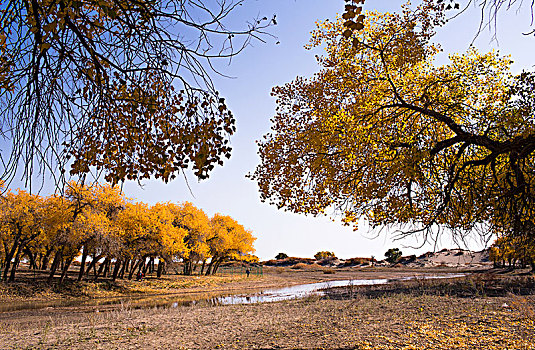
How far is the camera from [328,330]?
898 cm

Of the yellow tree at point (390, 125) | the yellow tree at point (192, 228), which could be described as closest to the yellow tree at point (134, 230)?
the yellow tree at point (192, 228)

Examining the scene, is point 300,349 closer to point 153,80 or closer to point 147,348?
point 147,348

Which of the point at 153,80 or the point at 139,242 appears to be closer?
the point at 153,80

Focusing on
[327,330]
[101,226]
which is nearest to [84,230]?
[101,226]

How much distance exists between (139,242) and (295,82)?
25.8 m

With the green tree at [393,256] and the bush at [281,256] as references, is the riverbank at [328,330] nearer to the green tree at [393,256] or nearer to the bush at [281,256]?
the green tree at [393,256]

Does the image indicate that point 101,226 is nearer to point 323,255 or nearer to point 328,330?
point 328,330

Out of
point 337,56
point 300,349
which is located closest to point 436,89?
point 337,56

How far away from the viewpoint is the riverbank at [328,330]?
7641 mm

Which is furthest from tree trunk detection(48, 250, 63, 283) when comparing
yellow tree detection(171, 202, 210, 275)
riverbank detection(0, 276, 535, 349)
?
yellow tree detection(171, 202, 210, 275)

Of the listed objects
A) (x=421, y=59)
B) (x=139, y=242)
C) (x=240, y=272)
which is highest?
(x=421, y=59)

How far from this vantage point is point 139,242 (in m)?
32.3

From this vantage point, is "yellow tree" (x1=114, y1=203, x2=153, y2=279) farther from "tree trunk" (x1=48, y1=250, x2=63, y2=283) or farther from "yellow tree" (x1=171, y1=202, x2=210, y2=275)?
"yellow tree" (x1=171, y1=202, x2=210, y2=275)

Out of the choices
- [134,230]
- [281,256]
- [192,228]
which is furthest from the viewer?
[281,256]
